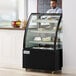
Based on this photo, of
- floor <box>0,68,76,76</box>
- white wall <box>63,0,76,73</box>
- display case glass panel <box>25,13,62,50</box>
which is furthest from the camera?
display case glass panel <box>25,13,62,50</box>

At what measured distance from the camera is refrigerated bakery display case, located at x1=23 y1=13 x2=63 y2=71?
681 cm

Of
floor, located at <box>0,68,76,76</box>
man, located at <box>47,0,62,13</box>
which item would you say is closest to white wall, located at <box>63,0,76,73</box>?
floor, located at <box>0,68,76,76</box>

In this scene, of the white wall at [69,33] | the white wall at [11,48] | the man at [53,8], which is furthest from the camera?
the man at [53,8]

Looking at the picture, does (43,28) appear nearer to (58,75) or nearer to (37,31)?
(37,31)

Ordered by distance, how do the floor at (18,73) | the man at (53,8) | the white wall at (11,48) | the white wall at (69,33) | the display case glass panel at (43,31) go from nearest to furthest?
the floor at (18,73)
the white wall at (69,33)
the display case glass panel at (43,31)
the white wall at (11,48)
the man at (53,8)

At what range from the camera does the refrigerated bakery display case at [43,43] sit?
22.4 ft

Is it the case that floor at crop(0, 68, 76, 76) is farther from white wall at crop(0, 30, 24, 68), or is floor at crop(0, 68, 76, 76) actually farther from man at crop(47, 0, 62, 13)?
man at crop(47, 0, 62, 13)

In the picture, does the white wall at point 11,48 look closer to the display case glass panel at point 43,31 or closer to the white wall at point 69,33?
the display case glass panel at point 43,31

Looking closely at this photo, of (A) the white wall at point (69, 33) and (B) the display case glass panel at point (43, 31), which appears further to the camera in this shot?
(B) the display case glass panel at point (43, 31)

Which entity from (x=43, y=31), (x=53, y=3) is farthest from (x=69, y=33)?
(x=53, y=3)

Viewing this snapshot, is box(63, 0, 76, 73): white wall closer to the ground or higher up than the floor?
higher up

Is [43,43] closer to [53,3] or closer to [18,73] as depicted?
[18,73]

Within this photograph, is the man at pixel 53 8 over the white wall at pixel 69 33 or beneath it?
over

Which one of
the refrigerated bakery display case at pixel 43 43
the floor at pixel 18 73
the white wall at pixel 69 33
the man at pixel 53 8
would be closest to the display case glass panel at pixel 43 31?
the refrigerated bakery display case at pixel 43 43
